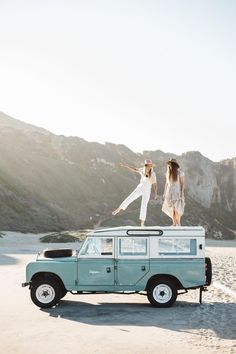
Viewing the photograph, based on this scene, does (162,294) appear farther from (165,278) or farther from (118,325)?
(118,325)

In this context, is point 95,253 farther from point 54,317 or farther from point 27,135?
point 27,135

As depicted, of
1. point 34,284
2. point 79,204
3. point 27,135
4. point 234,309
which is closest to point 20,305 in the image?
point 34,284

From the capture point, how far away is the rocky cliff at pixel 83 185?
56812 millimetres

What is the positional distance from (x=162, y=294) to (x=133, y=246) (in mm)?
1360

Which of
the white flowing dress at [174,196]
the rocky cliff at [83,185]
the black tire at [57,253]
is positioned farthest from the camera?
the rocky cliff at [83,185]

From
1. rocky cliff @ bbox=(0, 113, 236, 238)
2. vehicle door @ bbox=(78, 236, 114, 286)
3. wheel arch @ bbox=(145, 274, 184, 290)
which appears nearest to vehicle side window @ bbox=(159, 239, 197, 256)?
wheel arch @ bbox=(145, 274, 184, 290)

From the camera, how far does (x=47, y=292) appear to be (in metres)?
12.9

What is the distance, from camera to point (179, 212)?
14969mm

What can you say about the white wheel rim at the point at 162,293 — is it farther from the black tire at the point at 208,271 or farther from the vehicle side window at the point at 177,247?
the black tire at the point at 208,271

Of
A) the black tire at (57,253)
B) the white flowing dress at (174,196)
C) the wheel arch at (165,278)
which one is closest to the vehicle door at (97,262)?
the black tire at (57,253)

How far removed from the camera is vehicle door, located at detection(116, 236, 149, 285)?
1275 centimetres

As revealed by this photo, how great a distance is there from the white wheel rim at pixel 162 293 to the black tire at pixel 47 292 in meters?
2.36

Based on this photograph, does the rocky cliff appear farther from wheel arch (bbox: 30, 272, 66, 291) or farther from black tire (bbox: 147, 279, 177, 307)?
black tire (bbox: 147, 279, 177, 307)

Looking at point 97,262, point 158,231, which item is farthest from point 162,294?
point 97,262
